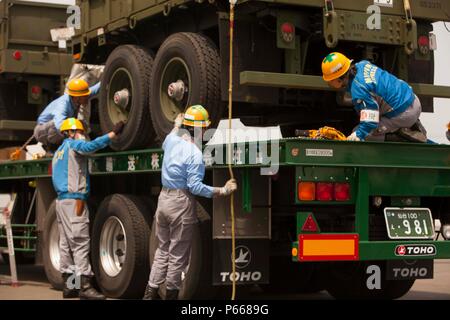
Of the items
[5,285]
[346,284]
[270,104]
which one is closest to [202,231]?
[270,104]

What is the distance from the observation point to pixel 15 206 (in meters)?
13.3

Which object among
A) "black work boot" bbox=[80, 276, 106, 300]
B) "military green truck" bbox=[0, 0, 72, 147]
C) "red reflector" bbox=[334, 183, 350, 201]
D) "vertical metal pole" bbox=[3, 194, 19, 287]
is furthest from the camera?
"military green truck" bbox=[0, 0, 72, 147]

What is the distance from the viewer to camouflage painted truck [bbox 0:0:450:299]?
8.41 meters

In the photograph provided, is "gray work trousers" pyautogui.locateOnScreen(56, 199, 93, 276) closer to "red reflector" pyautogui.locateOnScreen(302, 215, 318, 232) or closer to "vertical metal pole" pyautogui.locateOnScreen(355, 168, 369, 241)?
"red reflector" pyautogui.locateOnScreen(302, 215, 318, 232)

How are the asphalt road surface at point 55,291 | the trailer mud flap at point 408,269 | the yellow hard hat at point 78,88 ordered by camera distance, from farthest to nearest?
the yellow hard hat at point 78,88, the asphalt road surface at point 55,291, the trailer mud flap at point 408,269

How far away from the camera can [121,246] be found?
1043 centimetres

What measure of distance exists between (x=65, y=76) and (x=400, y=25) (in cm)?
572

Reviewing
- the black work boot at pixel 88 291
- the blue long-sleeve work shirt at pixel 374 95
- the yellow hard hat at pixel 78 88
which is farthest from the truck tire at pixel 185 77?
the black work boot at pixel 88 291

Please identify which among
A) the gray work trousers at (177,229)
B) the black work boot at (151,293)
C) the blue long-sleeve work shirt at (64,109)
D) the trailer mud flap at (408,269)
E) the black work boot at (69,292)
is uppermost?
the blue long-sleeve work shirt at (64,109)

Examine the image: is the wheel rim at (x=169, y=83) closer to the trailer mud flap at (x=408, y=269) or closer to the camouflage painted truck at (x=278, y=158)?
the camouflage painted truck at (x=278, y=158)

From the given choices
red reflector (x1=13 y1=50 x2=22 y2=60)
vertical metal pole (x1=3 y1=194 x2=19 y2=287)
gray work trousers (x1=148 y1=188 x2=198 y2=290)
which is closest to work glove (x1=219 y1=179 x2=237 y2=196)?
gray work trousers (x1=148 y1=188 x2=198 y2=290)

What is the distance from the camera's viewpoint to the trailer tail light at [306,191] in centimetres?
819

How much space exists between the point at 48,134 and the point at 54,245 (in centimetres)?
137

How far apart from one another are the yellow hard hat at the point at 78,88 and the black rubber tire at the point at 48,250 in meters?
1.32
